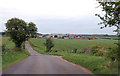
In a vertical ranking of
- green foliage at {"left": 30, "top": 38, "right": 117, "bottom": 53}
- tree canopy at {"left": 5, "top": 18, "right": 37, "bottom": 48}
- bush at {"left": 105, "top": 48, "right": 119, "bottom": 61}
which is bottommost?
green foliage at {"left": 30, "top": 38, "right": 117, "bottom": 53}

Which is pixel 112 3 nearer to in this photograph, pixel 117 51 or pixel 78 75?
pixel 117 51

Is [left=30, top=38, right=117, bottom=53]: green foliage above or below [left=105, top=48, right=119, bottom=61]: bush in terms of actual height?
below

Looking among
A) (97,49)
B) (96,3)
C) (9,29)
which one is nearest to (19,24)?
(9,29)

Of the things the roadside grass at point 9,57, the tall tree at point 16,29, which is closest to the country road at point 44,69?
the roadside grass at point 9,57

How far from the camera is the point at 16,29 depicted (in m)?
47.2

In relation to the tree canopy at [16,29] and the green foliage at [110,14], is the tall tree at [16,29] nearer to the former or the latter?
the tree canopy at [16,29]

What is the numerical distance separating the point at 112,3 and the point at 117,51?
3.45 metres

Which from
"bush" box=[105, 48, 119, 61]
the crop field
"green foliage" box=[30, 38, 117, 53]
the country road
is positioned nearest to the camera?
the country road

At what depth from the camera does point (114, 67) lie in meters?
11.4

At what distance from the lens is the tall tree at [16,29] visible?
152ft

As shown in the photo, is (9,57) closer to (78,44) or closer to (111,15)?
(111,15)

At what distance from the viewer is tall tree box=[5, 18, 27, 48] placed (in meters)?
46.3

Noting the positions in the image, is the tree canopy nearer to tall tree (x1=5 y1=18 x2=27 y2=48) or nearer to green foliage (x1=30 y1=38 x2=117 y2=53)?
tall tree (x1=5 y1=18 x2=27 y2=48)

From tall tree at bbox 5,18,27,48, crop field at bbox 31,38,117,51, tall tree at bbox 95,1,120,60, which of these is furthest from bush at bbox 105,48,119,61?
tall tree at bbox 5,18,27,48
